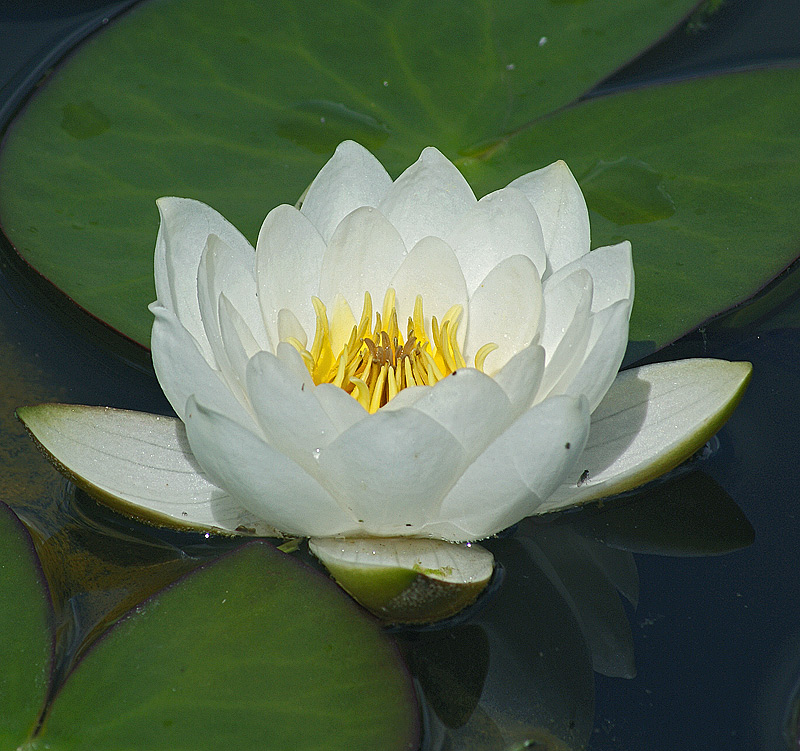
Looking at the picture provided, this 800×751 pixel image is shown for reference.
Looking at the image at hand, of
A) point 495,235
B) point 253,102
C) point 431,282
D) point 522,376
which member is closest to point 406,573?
point 522,376

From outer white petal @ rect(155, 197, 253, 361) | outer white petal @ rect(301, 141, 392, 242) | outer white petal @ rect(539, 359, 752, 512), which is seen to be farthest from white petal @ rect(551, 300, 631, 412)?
outer white petal @ rect(155, 197, 253, 361)

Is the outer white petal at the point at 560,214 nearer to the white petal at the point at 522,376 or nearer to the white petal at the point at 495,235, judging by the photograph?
the white petal at the point at 495,235

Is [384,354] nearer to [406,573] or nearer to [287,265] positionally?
[287,265]

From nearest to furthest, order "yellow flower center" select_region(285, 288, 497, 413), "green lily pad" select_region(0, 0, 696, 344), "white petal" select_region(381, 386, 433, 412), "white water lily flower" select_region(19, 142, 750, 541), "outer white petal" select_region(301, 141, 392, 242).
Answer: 1. "white water lily flower" select_region(19, 142, 750, 541)
2. "white petal" select_region(381, 386, 433, 412)
3. "yellow flower center" select_region(285, 288, 497, 413)
4. "outer white petal" select_region(301, 141, 392, 242)
5. "green lily pad" select_region(0, 0, 696, 344)

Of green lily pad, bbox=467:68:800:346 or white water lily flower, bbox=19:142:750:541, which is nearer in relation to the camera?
white water lily flower, bbox=19:142:750:541

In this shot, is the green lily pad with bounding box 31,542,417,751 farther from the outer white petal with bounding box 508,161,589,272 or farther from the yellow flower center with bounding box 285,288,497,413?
the outer white petal with bounding box 508,161,589,272

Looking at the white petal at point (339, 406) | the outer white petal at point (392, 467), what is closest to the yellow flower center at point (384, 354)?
the white petal at point (339, 406)
